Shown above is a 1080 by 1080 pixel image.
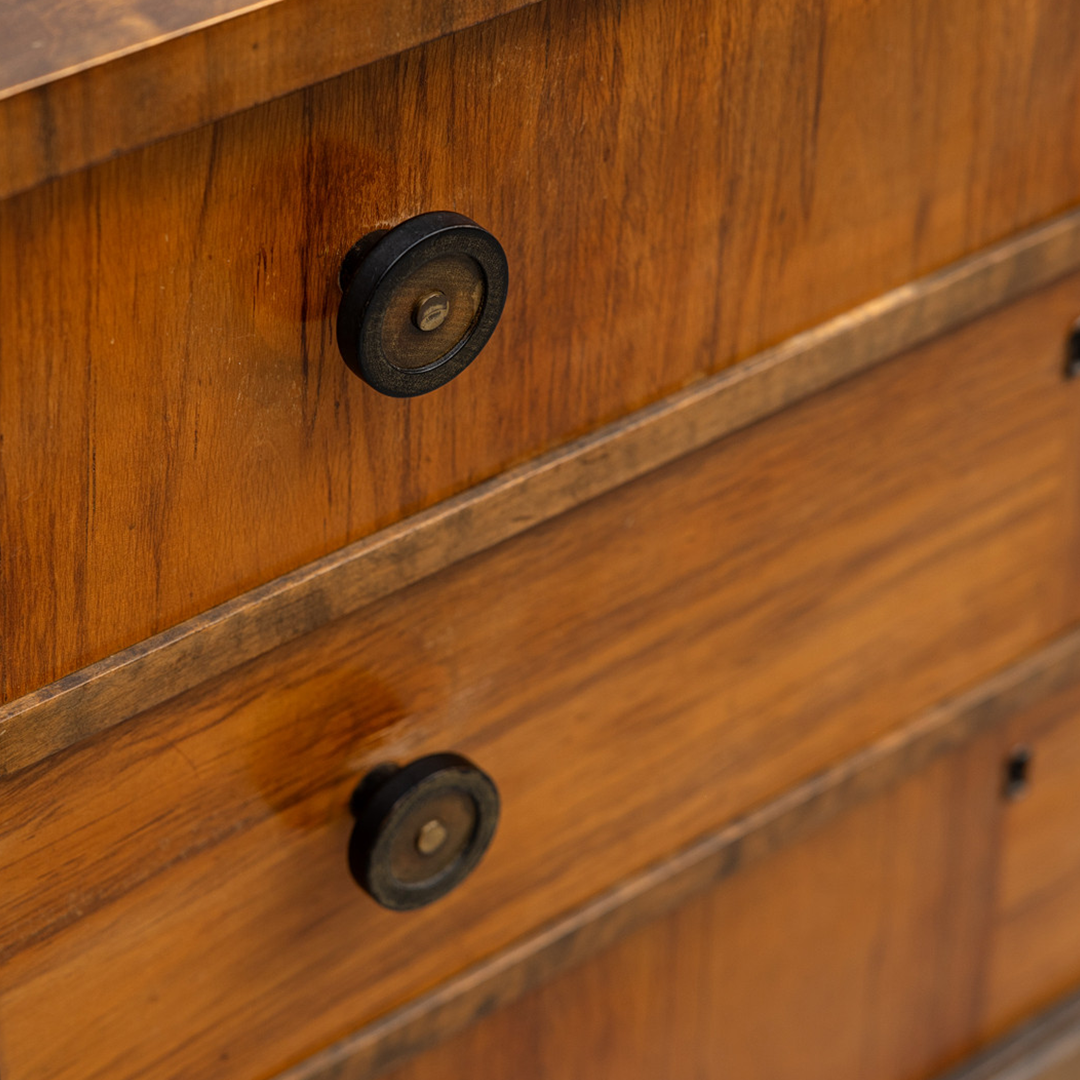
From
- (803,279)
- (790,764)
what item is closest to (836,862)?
(790,764)

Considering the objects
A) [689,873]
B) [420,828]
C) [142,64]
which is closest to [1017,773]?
[689,873]

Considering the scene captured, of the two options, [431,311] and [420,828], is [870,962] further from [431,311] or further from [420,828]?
[431,311]

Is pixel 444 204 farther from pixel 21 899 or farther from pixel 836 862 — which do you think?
pixel 836 862

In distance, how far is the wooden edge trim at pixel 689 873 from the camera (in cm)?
49

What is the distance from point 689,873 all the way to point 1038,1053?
1.00ft

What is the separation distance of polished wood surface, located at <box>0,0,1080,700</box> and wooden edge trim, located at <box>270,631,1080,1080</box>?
0.56ft

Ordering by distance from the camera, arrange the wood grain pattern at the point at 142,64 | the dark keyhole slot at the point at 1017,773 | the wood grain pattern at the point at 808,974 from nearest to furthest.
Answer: the wood grain pattern at the point at 142,64 < the wood grain pattern at the point at 808,974 < the dark keyhole slot at the point at 1017,773

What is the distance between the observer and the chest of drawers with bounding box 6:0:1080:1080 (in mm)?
335

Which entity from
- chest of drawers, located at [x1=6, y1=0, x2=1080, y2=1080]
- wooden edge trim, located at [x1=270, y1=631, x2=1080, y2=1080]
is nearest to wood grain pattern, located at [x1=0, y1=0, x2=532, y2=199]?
chest of drawers, located at [x1=6, y1=0, x2=1080, y2=1080]

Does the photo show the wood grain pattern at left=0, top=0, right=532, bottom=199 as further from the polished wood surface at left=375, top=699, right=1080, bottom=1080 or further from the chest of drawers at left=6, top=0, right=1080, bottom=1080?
the polished wood surface at left=375, top=699, right=1080, bottom=1080

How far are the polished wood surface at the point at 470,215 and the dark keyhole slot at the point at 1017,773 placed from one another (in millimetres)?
268

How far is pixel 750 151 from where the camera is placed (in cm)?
42

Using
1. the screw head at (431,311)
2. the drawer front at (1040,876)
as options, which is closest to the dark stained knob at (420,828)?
the screw head at (431,311)

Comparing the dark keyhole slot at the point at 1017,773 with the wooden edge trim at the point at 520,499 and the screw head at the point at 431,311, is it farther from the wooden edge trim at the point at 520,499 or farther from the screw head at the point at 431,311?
the screw head at the point at 431,311
